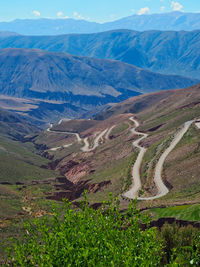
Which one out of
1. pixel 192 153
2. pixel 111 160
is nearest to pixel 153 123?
pixel 111 160

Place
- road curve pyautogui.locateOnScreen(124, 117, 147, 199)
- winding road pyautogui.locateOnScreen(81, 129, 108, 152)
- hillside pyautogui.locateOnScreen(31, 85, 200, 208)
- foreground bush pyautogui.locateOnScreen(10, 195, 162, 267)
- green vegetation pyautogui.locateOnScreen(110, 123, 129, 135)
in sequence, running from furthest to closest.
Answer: green vegetation pyautogui.locateOnScreen(110, 123, 129, 135)
winding road pyautogui.locateOnScreen(81, 129, 108, 152)
road curve pyautogui.locateOnScreen(124, 117, 147, 199)
hillside pyautogui.locateOnScreen(31, 85, 200, 208)
foreground bush pyautogui.locateOnScreen(10, 195, 162, 267)

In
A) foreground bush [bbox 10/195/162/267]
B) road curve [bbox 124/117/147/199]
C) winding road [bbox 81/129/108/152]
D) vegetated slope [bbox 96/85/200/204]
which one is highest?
foreground bush [bbox 10/195/162/267]

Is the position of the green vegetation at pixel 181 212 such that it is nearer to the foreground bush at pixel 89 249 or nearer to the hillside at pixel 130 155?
the hillside at pixel 130 155

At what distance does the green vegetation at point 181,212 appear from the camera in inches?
1429

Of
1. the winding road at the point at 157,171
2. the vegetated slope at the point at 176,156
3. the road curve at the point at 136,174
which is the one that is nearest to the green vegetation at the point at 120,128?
the vegetated slope at the point at 176,156

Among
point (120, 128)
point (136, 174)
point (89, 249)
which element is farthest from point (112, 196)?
point (120, 128)

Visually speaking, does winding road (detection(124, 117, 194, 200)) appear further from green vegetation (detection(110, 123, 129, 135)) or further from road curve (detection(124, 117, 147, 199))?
green vegetation (detection(110, 123, 129, 135))

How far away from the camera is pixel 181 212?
39438 mm

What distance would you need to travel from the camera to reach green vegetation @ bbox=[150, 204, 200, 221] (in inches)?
1429

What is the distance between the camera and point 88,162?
110 m

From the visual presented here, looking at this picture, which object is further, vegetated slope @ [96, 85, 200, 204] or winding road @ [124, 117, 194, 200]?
winding road @ [124, 117, 194, 200]

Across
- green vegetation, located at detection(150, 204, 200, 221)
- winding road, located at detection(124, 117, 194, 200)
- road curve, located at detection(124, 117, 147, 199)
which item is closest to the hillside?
winding road, located at detection(124, 117, 194, 200)

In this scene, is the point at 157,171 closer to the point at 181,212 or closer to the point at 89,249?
A: the point at 181,212

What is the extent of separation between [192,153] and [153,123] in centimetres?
5615
